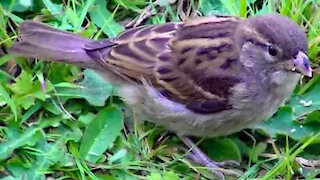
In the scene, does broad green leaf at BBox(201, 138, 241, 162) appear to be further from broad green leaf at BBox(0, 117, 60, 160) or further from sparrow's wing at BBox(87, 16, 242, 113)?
broad green leaf at BBox(0, 117, 60, 160)

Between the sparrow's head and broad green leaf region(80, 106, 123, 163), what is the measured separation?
2.28 feet

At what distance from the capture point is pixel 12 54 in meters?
4.75

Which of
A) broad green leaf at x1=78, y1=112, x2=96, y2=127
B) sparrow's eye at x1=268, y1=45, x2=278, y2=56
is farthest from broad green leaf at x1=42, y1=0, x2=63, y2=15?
A: sparrow's eye at x1=268, y1=45, x2=278, y2=56

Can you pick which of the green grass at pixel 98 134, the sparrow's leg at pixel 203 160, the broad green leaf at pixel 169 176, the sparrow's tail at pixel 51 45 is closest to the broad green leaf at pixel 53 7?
the green grass at pixel 98 134

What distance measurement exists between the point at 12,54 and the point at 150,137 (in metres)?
0.81

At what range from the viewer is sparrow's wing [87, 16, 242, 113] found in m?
4.34

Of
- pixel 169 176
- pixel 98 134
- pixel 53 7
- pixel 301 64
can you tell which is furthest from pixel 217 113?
pixel 53 7

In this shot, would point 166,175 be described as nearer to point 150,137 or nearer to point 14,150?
point 150,137

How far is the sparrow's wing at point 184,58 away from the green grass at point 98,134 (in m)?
0.26

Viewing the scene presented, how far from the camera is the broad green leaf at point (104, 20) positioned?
4.95m

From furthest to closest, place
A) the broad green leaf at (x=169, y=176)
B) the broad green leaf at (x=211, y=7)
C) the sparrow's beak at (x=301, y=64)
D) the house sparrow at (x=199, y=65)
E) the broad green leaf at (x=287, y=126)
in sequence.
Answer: the broad green leaf at (x=211, y=7), the broad green leaf at (x=287, y=126), the broad green leaf at (x=169, y=176), the house sparrow at (x=199, y=65), the sparrow's beak at (x=301, y=64)

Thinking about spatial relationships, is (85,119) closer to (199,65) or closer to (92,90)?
(92,90)

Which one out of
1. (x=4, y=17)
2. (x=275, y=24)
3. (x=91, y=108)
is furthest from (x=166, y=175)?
(x=4, y=17)

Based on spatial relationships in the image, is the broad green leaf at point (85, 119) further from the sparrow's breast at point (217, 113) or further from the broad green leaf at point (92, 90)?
the sparrow's breast at point (217, 113)
